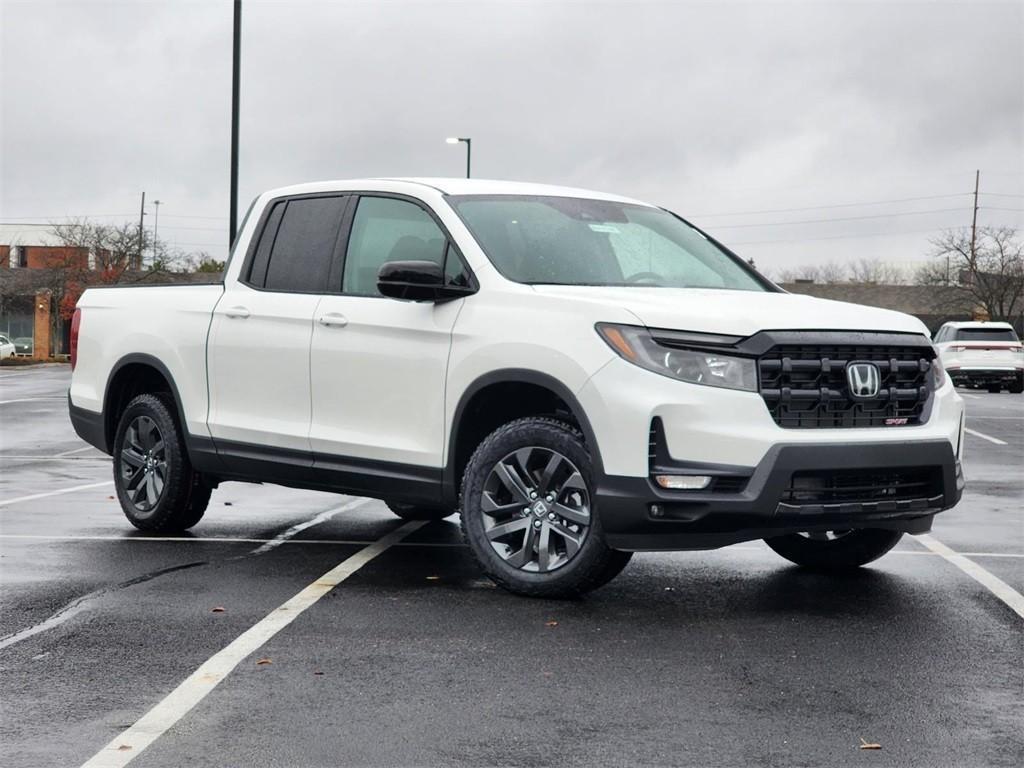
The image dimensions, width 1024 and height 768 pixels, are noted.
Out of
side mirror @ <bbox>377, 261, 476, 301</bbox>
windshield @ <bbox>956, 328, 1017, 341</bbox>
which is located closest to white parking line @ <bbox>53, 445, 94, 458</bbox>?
side mirror @ <bbox>377, 261, 476, 301</bbox>

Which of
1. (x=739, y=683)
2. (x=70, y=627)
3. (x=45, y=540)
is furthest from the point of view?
Answer: (x=45, y=540)

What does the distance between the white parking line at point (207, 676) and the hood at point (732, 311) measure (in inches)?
73.7

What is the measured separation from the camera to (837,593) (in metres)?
7.54

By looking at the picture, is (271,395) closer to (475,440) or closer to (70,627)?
(475,440)

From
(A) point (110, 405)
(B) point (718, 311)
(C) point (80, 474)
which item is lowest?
(C) point (80, 474)

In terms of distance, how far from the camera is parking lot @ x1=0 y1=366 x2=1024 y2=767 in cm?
471

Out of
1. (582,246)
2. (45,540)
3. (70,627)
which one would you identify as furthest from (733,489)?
(45,540)

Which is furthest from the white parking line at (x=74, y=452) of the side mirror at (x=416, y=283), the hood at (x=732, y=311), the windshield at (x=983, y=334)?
the windshield at (x=983, y=334)

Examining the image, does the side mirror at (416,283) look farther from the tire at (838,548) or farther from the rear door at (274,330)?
the tire at (838,548)

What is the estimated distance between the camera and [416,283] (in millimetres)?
7352

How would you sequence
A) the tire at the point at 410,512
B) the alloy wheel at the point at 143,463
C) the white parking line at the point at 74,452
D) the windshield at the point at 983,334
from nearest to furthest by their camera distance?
the alloy wheel at the point at 143,463
the tire at the point at 410,512
the white parking line at the point at 74,452
the windshield at the point at 983,334

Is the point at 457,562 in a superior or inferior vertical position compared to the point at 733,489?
inferior

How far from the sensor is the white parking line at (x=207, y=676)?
4.57 meters

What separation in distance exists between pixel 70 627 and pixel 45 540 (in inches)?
116
